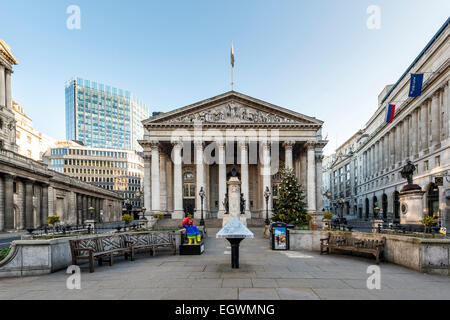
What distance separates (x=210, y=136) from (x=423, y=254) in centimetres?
3426

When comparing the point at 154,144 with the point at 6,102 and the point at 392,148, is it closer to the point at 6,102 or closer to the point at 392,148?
the point at 6,102

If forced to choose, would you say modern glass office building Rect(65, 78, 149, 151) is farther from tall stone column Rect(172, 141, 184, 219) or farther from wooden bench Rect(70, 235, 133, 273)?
wooden bench Rect(70, 235, 133, 273)

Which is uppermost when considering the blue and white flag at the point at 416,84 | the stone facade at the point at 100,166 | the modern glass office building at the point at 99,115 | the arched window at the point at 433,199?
the modern glass office building at the point at 99,115

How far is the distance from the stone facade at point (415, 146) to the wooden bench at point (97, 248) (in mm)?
16924

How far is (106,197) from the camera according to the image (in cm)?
7344

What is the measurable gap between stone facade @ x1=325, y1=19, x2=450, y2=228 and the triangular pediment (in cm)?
1469

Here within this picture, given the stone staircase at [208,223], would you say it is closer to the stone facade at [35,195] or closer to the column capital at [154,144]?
the column capital at [154,144]

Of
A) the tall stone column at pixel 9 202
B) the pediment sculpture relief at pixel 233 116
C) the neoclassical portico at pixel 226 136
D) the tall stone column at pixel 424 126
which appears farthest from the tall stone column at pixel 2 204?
the tall stone column at pixel 424 126

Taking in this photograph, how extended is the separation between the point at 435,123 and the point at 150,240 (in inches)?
1549

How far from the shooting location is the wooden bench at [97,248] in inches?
398

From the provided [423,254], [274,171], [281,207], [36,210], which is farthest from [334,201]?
Result: [423,254]

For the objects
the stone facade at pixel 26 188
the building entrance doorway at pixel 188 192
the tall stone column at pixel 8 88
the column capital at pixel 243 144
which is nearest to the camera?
the stone facade at pixel 26 188

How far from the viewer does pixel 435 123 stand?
1400 inches

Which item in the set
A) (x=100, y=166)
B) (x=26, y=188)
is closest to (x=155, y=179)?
(x=26, y=188)
